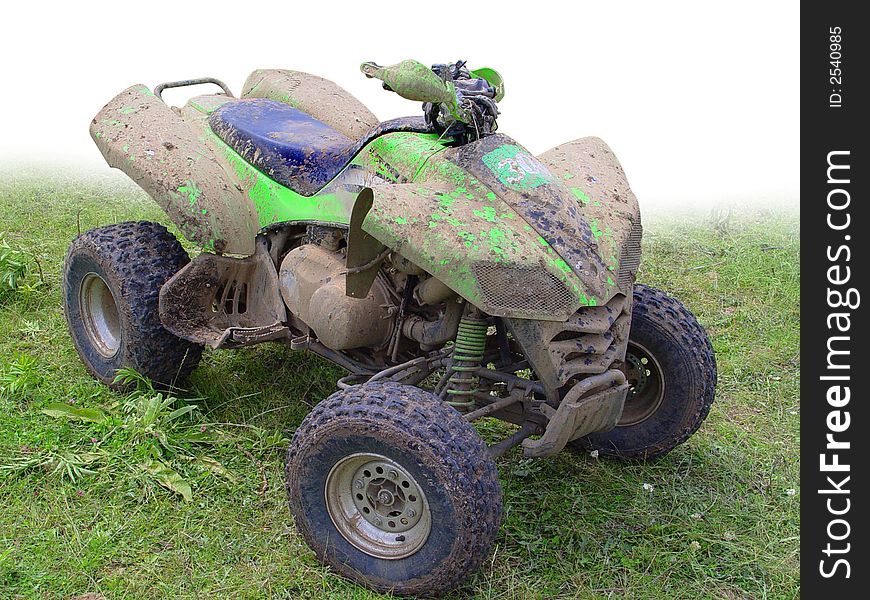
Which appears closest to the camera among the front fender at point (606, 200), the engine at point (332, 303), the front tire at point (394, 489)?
the front tire at point (394, 489)

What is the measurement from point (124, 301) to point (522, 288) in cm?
205

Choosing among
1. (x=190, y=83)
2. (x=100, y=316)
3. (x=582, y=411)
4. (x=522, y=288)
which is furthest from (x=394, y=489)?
(x=190, y=83)

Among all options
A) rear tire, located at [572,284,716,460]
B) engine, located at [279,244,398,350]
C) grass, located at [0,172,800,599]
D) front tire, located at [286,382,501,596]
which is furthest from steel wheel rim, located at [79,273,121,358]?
rear tire, located at [572,284,716,460]

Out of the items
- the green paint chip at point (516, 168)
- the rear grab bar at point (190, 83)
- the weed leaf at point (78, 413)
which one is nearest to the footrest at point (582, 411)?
the green paint chip at point (516, 168)

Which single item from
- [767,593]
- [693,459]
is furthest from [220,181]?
[767,593]

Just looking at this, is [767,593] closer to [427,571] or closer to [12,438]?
[427,571]

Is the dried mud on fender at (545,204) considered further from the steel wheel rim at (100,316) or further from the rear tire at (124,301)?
the steel wheel rim at (100,316)

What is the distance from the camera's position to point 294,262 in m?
4.44

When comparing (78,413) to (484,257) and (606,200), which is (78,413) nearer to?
(484,257)

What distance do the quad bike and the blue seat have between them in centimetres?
1

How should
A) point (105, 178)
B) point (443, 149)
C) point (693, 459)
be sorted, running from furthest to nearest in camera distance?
point (105, 178) → point (693, 459) → point (443, 149)

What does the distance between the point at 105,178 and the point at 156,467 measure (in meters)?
6.04

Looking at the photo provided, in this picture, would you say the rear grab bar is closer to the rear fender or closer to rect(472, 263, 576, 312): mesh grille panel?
the rear fender

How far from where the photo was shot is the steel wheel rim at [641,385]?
448 centimetres
